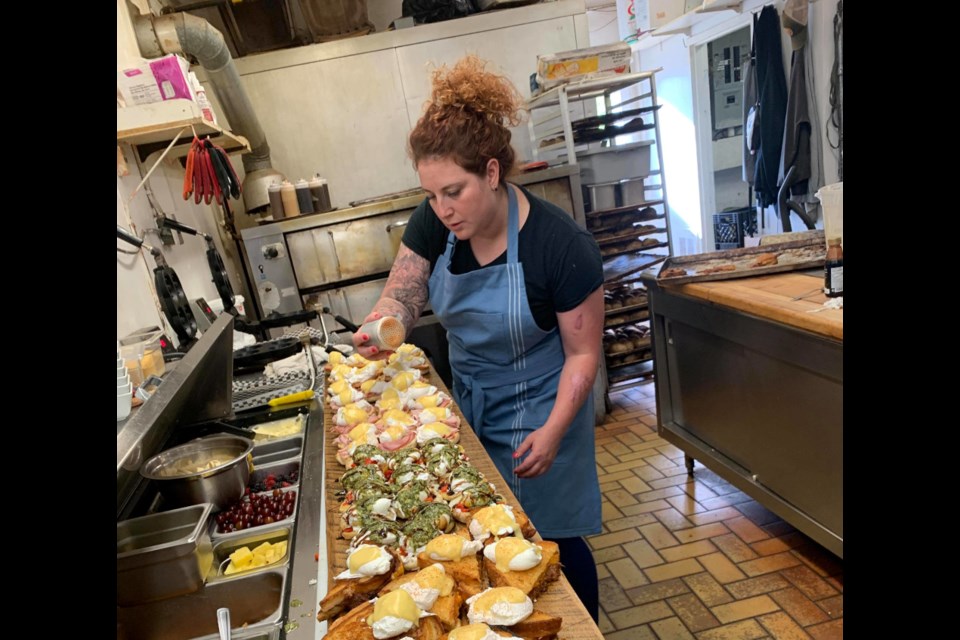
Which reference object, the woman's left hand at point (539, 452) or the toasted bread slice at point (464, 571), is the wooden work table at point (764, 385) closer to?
the woman's left hand at point (539, 452)

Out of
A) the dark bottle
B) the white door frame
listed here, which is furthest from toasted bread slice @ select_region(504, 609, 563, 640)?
the white door frame

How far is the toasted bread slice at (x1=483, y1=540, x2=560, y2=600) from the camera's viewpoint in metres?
1.14

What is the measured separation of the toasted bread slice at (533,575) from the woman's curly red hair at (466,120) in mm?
1171

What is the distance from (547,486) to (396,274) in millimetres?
1032

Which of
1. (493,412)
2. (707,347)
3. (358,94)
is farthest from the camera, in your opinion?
(358,94)

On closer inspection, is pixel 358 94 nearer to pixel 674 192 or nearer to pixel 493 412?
pixel 493 412

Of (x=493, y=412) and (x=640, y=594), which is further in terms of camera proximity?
(x=640, y=594)

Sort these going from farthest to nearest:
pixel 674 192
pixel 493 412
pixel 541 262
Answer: pixel 674 192, pixel 493 412, pixel 541 262

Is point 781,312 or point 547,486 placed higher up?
point 781,312

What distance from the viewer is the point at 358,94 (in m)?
4.94

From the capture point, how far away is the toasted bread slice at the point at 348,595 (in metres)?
1.13

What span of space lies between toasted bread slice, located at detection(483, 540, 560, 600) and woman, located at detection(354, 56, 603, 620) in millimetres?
649

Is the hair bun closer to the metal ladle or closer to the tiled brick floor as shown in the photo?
the metal ladle

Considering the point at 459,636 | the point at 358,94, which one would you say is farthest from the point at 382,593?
the point at 358,94
